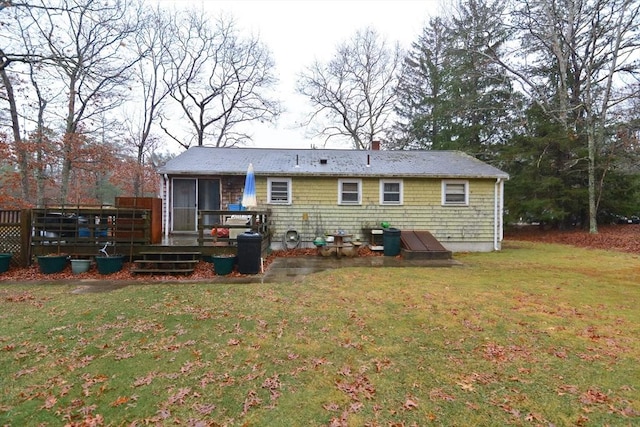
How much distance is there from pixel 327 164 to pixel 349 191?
1.46 meters

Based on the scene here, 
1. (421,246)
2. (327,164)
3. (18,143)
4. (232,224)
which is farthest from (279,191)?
(18,143)

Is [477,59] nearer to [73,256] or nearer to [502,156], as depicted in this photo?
[502,156]

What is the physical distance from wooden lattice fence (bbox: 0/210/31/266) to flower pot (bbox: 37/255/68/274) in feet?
2.59

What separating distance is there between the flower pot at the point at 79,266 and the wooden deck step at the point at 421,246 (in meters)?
8.45

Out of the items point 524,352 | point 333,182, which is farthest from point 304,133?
point 524,352

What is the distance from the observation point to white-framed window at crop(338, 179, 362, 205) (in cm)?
1166

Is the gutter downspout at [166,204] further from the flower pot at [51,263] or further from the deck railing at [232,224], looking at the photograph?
the flower pot at [51,263]

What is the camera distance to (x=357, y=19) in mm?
24391

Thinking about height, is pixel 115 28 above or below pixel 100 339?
above

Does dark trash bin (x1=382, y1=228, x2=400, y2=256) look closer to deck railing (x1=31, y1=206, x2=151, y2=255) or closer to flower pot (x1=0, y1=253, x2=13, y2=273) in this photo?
deck railing (x1=31, y1=206, x2=151, y2=255)

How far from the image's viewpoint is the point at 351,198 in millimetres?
11734

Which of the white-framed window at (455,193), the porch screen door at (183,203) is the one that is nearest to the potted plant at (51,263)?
the porch screen door at (183,203)

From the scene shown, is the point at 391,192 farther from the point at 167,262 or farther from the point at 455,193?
the point at 167,262

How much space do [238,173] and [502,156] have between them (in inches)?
576
